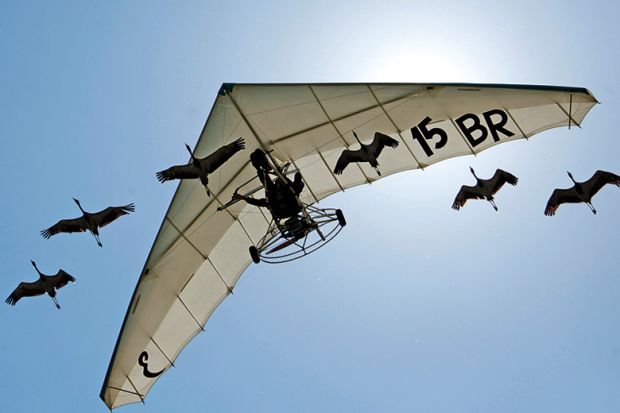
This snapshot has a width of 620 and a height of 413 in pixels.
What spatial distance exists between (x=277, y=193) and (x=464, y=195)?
5.64 m

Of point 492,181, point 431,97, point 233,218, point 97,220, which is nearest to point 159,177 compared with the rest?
point 97,220

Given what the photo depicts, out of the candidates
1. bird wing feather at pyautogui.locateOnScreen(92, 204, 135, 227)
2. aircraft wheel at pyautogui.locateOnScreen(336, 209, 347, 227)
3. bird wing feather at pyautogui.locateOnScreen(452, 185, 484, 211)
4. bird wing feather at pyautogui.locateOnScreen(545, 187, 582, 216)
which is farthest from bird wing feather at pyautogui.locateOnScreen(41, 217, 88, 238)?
bird wing feather at pyautogui.locateOnScreen(545, 187, 582, 216)

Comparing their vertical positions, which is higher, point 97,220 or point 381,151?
point 97,220

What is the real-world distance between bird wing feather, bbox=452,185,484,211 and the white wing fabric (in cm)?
125

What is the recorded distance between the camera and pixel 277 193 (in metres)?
24.8

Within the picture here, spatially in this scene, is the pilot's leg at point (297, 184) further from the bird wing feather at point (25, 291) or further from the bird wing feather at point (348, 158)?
the bird wing feather at point (25, 291)

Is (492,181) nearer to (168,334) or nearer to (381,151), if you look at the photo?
(381,151)

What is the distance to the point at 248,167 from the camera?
26812mm

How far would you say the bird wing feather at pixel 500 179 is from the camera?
25375 millimetres

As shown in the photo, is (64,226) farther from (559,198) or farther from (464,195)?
(559,198)

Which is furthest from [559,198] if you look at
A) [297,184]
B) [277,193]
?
[277,193]

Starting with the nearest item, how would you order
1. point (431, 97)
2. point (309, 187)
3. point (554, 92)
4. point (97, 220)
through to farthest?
point (554, 92)
point (431, 97)
point (97, 220)
point (309, 187)

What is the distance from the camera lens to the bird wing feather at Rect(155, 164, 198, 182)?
74.4 ft

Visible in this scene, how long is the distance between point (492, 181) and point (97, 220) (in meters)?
11.5
